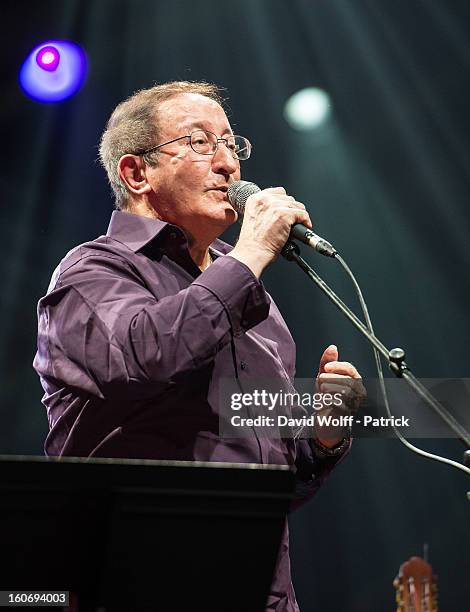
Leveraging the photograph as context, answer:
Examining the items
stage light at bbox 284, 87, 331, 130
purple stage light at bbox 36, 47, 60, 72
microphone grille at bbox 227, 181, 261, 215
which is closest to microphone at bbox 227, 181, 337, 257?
microphone grille at bbox 227, 181, 261, 215

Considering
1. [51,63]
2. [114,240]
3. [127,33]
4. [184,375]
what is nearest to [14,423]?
[51,63]

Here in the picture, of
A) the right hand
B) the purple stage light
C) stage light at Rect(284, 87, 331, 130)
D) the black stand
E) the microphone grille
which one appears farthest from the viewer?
stage light at Rect(284, 87, 331, 130)

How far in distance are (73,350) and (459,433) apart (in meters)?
0.78

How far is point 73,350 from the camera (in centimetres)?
167

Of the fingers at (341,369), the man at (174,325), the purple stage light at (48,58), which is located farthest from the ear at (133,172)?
the purple stage light at (48,58)

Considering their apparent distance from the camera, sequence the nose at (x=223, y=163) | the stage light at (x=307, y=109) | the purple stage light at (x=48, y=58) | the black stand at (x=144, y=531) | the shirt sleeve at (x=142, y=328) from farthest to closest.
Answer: the stage light at (x=307, y=109)
the purple stage light at (x=48, y=58)
the nose at (x=223, y=163)
the shirt sleeve at (x=142, y=328)
the black stand at (x=144, y=531)

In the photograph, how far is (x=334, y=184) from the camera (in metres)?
4.51

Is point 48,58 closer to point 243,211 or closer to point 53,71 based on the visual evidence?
point 53,71

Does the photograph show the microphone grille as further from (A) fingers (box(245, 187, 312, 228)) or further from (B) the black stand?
(B) the black stand

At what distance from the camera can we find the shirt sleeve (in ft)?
5.26

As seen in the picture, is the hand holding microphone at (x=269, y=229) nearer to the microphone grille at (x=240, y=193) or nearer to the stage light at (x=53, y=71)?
the microphone grille at (x=240, y=193)

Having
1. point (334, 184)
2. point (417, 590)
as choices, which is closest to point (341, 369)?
point (417, 590)

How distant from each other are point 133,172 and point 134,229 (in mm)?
276

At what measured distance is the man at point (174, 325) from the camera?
1618 millimetres
